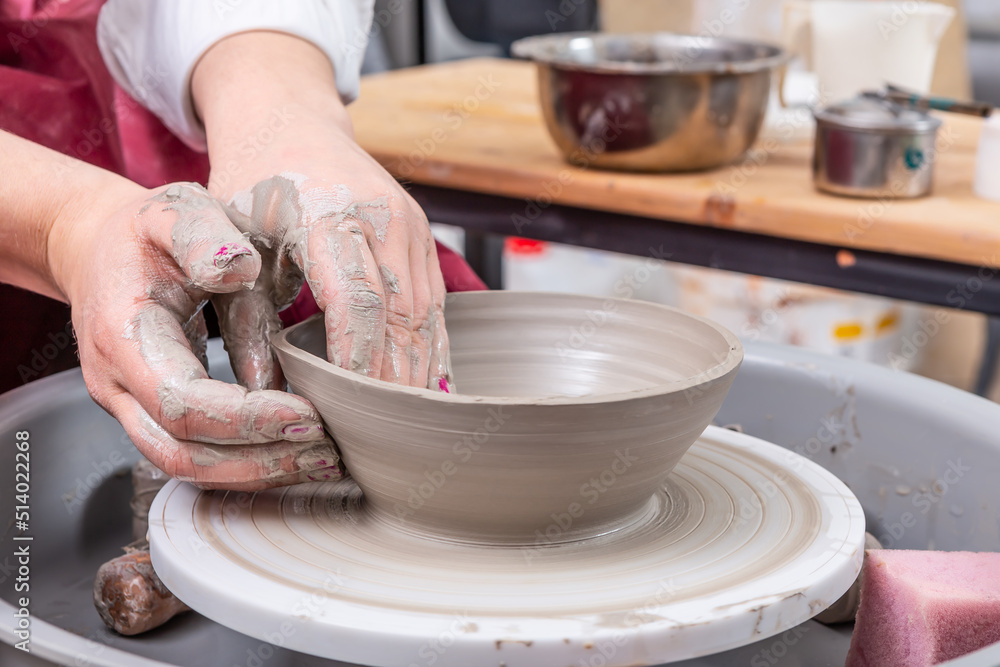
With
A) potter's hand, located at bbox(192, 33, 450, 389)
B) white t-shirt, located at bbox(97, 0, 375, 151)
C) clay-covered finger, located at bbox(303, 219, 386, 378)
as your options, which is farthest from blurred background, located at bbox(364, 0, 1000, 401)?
clay-covered finger, located at bbox(303, 219, 386, 378)

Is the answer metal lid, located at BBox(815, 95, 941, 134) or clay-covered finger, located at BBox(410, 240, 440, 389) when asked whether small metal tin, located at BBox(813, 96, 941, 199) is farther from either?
clay-covered finger, located at BBox(410, 240, 440, 389)

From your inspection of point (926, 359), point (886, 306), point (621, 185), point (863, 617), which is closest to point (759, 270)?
point (621, 185)

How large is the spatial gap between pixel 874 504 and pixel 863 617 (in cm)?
23

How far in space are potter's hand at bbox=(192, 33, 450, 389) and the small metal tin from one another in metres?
0.72

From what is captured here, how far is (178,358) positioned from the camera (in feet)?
2.30

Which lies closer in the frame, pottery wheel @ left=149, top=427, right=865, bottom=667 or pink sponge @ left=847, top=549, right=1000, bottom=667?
pottery wheel @ left=149, top=427, right=865, bottom=667

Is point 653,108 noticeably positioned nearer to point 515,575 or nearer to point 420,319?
point 420,319

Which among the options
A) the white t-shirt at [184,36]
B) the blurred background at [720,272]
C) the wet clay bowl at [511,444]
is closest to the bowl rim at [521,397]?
the wet clay bowl at [511,444]

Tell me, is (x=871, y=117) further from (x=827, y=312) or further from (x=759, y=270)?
(x=827, y=312)

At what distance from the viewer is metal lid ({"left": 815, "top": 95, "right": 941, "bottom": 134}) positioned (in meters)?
1.30

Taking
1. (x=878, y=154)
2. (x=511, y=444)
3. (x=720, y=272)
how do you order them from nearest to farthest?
(x=511, y=444)
(x=878, y=154)
(x=720, y=272)

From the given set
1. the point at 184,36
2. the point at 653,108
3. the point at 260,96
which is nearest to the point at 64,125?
the point at 184,36

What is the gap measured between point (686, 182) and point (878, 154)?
253 mm

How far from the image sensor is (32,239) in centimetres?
85
